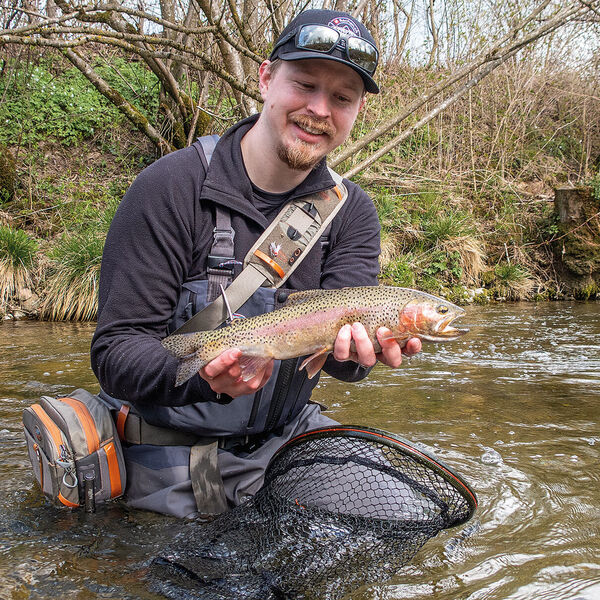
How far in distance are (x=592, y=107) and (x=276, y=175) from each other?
14.7 m

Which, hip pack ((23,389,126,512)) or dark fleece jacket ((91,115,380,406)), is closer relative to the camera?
dark fleece jacket ((91,115,380,406))

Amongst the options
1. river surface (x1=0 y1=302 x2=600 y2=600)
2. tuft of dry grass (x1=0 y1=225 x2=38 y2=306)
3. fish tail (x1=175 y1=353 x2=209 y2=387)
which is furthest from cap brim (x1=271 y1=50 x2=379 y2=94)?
tuft of dry grass (x1=0 y1=225 x2=38 y2=306)

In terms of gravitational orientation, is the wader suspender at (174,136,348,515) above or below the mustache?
below

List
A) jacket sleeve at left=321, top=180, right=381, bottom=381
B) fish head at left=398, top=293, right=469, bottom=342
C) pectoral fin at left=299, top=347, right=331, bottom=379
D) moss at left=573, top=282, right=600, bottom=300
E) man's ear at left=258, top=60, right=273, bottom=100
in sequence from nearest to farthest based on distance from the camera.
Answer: fish head at left=398, top=293, right=469, bottom=342 < pectoral fin at left=299, top=347, right=331, bottom=379 < man's ear at left=258, top=60, right=273, bottom=100 < jacket sleeve at left=321, top=180, right=381, bottom=381 < moss at left=573, top=282, right=600, bottom=300

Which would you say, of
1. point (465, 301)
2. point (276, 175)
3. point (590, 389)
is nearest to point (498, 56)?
point (465, 301)

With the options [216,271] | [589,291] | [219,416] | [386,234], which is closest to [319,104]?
[216,271]

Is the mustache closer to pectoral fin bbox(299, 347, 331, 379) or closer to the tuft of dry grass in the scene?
pectoral fin bbox(299, 347, 331, 379)

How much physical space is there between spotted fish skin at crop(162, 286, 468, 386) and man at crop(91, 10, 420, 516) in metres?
0.08

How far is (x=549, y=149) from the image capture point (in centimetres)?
1562

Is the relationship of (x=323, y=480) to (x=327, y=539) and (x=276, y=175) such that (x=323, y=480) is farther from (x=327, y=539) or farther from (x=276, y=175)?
(x=276, y=175)

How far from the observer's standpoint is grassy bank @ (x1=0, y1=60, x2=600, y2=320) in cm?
1014

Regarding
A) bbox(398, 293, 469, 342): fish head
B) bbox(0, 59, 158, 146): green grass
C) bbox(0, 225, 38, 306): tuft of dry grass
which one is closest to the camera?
bbox(398, 293, 469, 342): fish head

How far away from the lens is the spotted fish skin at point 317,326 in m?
2.60

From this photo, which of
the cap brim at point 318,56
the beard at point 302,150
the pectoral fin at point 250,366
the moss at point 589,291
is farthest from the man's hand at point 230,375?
the moss at point 589,291
